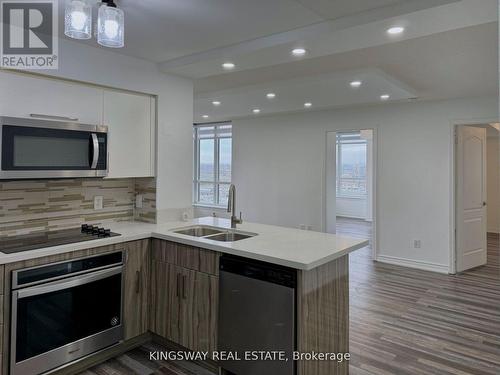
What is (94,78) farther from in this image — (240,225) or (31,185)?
(240,225)

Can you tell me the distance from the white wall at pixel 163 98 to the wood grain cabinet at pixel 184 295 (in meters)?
0.72

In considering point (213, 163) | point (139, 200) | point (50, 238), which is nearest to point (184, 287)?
point (50, 238)

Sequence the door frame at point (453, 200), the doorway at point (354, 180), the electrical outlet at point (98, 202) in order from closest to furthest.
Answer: the electrical outlet at point (98, 202), the door frame at point (453, 200), the doorway at point (354, 180)

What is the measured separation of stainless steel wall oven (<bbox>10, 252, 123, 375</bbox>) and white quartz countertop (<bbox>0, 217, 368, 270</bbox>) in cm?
11

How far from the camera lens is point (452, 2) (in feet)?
6.16

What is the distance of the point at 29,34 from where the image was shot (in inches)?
99.2

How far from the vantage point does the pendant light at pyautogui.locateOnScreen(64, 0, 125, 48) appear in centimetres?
174

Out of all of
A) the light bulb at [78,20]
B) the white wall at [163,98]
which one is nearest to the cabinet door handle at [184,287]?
the white wall at [163,98]

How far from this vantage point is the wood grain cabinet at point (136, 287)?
2.74 m

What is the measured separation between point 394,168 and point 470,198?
3.84 feet

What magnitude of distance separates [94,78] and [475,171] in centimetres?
536

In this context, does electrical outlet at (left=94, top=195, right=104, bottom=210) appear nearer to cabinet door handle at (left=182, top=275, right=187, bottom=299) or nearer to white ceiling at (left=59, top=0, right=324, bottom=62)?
cabinet door handle at (left=182, top=275, right=187, bottom=299)

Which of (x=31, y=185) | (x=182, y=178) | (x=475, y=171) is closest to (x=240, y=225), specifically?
(x=182, y=178)

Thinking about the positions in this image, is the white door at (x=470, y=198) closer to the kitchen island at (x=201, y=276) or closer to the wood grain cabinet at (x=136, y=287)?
the kitchen island at (x=201, y=276)
